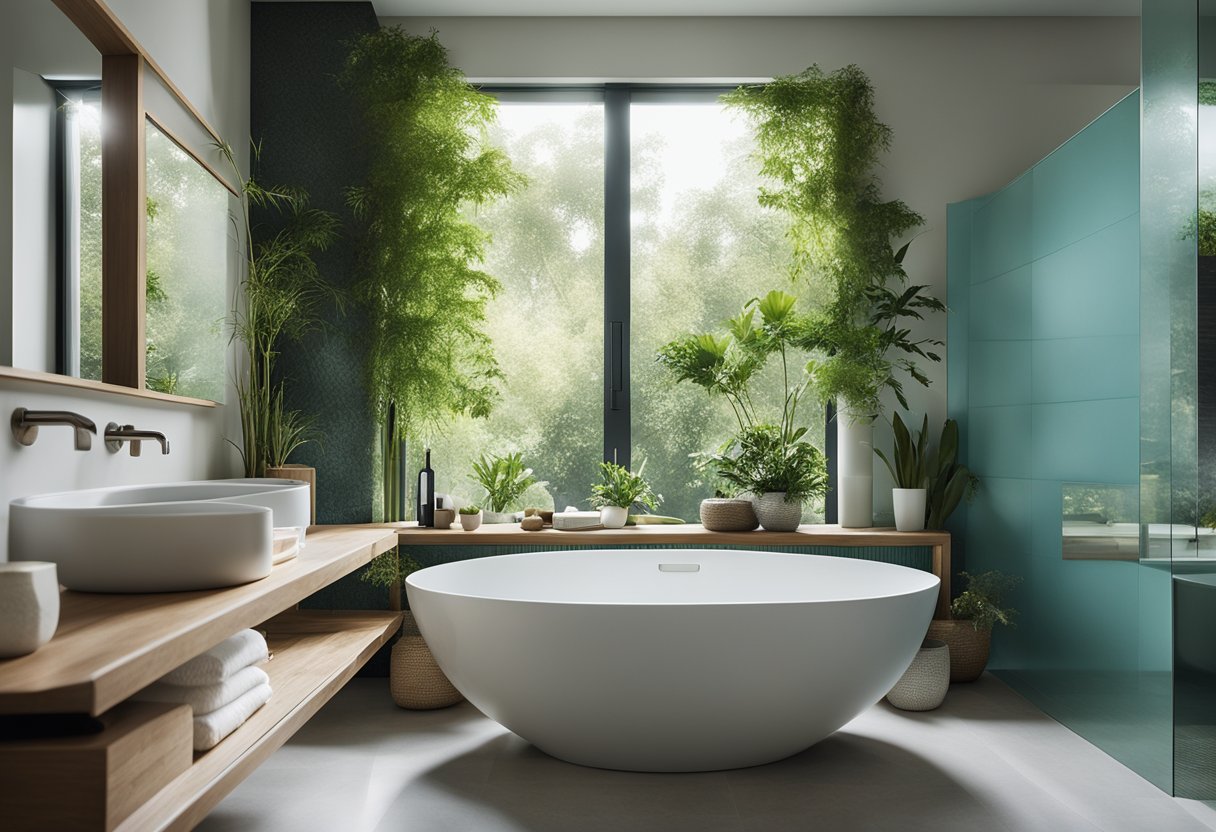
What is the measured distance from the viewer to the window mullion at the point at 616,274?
4.15 m

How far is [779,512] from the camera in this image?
3.72 metres

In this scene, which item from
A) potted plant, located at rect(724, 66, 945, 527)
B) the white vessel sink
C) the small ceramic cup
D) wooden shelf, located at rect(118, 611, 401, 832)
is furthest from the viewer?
potted plant, located at rect(724, 66, 945, 527)

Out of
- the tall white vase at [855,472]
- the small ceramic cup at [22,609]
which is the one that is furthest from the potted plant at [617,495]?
the small ceramic cup at [22,609]

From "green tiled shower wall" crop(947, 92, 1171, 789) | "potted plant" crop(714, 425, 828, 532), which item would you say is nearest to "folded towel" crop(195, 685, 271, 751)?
"potted plant" crop(714, 425, 828, 532)

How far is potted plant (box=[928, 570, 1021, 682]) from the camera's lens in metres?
3.59

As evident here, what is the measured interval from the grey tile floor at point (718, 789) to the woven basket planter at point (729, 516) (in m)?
0.93

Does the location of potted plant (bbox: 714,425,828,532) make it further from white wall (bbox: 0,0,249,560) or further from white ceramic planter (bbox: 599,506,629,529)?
white wall (bbox: 0,0,249,560)

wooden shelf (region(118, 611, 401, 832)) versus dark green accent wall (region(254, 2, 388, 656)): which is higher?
dark green accent wall (region(254, 2, 388, 656))

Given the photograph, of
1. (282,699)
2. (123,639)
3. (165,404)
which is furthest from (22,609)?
(165,404)

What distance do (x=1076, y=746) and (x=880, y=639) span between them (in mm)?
1004

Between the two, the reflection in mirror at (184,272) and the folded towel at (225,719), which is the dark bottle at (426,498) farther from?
the folded towel at (225,719)

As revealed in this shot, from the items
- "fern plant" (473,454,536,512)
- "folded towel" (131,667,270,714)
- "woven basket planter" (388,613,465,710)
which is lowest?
"woven basket planter" (388,613,465,710)

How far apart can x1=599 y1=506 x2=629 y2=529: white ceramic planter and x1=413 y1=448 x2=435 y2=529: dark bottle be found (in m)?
0.72

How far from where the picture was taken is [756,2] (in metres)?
4.00
